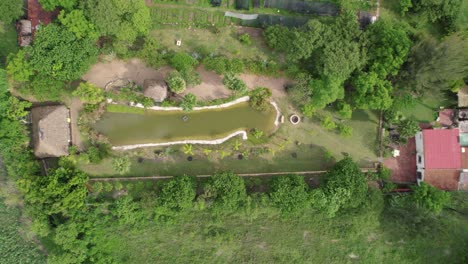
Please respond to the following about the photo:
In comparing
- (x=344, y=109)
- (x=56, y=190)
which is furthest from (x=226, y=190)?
(x=56, y=190)

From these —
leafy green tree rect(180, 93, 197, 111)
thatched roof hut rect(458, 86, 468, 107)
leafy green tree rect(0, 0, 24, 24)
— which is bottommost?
leafy green tree rect(180, 93, 197, 111)

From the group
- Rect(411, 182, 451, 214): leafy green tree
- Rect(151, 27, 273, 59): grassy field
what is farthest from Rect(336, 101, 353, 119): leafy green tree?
Rect(411, 182, 451, 214): leafy green tree

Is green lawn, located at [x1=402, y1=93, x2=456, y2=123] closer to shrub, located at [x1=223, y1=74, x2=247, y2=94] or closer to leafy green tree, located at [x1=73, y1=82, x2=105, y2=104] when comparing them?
shrub, located at [x1=223, y1=74, x2=247, y2=94]

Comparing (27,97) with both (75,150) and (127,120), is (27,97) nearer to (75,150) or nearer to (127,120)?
(75,150)

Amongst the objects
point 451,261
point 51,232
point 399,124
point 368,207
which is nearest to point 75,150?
point 51,232

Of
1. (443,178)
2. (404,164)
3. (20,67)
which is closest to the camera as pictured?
(20,67)

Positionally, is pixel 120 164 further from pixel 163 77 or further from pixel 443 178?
pixel 443 178

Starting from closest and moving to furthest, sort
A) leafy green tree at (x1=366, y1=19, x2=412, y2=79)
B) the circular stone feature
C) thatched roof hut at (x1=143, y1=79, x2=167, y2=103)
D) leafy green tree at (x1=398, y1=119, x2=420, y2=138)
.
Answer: leafy green tree at (x1=366, y1=19, x2=412, y2=79) → thatched roof hut at (x1=143, y1=79, x2=167, y2=103) → leafy green tree at (x1=398, y1=119, x2=420, y2=138) → the circular stone feature
